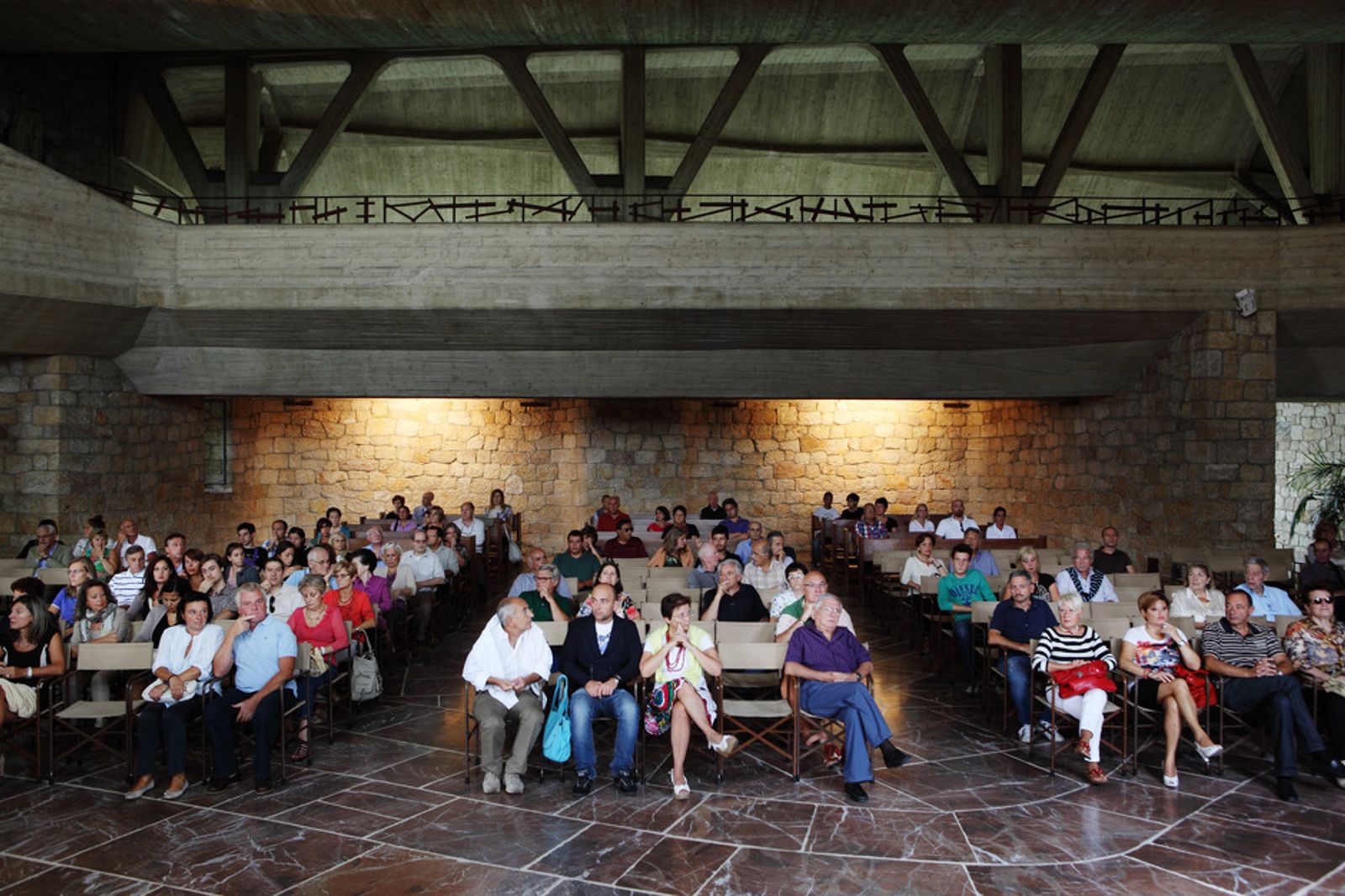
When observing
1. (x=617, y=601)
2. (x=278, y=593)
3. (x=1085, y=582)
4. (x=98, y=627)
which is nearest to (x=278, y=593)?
(x=278, y=593)

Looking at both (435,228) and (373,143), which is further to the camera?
(373,143)

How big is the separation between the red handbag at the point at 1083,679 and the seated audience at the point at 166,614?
494cm

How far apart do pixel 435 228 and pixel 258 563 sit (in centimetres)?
470

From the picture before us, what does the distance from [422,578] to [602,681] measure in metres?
3.89

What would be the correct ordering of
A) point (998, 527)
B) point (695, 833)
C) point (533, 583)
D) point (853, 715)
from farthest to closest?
point (998, 527) → point (533, 583) → point (853, 715) → point (695, 833)

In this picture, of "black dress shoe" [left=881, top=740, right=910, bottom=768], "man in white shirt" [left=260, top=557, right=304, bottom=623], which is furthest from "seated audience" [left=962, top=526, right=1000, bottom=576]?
"man in white shirt" [left=260, top=557, right=304, bottom=623]

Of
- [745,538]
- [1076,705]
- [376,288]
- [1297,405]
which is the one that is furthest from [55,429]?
[1297,405]

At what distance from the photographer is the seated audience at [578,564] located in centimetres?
873

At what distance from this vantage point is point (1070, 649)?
564cm

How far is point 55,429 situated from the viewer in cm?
1155

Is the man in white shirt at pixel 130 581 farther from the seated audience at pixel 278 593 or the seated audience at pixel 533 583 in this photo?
the seated audience at pixel 533 583

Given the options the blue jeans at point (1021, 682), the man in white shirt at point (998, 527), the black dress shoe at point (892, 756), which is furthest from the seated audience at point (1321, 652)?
the man in white shirt at point (998, 527)

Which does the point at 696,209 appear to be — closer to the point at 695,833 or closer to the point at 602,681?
the point at 602,681

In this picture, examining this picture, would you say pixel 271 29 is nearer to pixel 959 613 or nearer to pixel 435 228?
pixel 435 228
